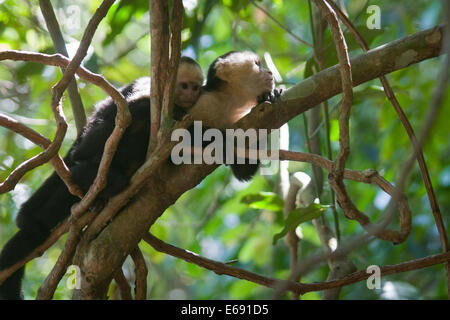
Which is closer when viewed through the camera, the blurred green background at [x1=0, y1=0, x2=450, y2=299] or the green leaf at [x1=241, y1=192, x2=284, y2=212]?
the green leaf at [x1=241, y1=192, x2=284, y2=212]

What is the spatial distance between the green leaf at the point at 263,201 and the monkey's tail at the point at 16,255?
3.29 feet

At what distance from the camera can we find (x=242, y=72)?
2.62m

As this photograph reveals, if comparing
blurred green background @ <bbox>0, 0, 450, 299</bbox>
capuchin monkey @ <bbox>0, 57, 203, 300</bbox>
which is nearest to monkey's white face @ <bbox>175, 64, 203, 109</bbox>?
capuchin monkey @ <bbox>0, 57, 203, 300</bbox>

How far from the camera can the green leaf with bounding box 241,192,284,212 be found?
2.52 m

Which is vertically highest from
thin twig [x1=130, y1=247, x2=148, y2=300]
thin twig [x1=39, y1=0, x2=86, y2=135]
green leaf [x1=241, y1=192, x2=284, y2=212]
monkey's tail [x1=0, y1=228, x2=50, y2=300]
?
thin twig [x1=39, y1=0, x2=86, y2=135]

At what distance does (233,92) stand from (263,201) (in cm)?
59

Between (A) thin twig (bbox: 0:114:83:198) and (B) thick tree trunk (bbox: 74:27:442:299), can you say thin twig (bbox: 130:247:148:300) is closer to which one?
(B) thick tree trunk (bbox: 74:27:442:299)

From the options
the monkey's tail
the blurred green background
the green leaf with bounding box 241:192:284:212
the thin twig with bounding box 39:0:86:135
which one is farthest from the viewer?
the blurred green background

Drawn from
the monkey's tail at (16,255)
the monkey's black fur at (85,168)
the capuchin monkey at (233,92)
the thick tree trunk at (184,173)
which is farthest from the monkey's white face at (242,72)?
the monkey's tail at (16,255)

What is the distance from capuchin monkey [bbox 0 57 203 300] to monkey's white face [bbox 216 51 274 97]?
22cm

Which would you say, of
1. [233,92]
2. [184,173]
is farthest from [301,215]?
[233,92]

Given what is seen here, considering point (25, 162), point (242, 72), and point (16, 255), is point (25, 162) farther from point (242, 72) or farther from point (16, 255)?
point (242, 72)
